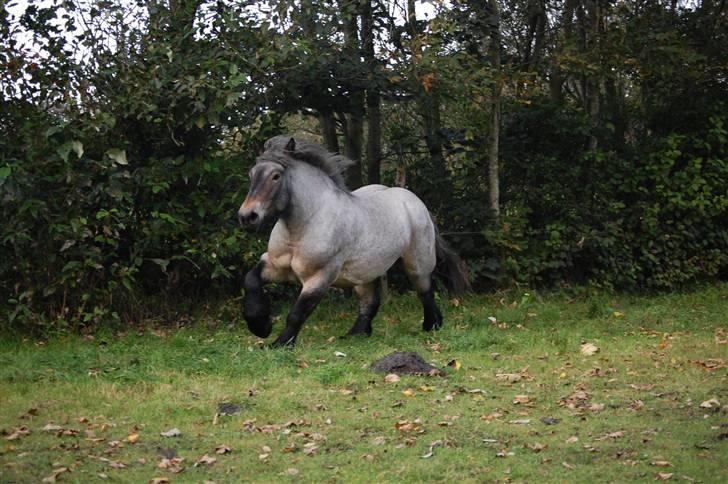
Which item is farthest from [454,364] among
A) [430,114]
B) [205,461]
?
[430,114]

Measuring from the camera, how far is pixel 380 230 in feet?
33.8

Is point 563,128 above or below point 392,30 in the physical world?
below

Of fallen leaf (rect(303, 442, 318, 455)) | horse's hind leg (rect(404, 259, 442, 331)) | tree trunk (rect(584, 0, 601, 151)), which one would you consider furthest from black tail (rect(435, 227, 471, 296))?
fallen leaf (rect(303, 442, 318, 455))

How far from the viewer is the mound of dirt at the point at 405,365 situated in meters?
8.48

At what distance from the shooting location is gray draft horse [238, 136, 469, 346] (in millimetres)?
9352

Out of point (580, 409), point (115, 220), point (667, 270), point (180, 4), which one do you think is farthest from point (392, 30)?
point (580, 409)

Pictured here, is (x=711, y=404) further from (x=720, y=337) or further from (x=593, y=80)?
(x=593, y=80)

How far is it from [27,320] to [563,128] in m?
7.43

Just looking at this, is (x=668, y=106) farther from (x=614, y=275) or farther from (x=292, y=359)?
(x=292, y=359)

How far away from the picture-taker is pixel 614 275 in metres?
14.0

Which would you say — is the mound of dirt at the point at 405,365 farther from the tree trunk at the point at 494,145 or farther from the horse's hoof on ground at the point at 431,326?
the tree trunk at the point at 494,145

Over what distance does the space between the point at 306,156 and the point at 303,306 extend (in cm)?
139

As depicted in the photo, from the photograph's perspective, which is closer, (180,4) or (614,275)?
(180,4)

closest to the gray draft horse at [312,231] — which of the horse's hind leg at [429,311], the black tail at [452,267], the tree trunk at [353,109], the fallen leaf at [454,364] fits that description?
the horse's hind leg at [429,311]
